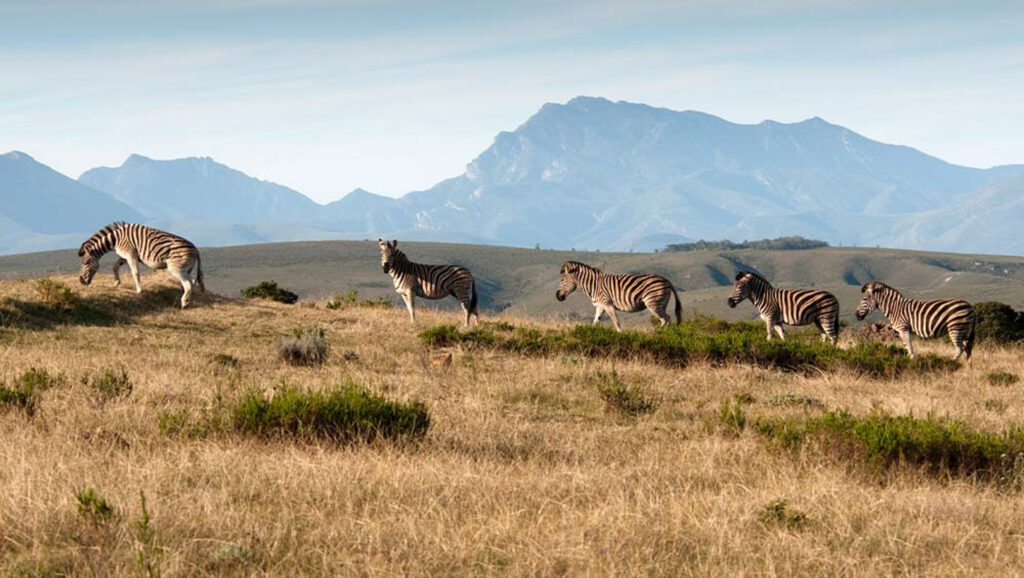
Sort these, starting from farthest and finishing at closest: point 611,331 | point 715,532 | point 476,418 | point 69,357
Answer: point 611,331
point 69,357
point 476,418
point 715,532

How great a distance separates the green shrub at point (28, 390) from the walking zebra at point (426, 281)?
508 inches

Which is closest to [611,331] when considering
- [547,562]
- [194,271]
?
[194,271]

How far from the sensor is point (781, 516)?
22.1 ft

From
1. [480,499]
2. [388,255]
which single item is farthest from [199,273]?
[480,499]

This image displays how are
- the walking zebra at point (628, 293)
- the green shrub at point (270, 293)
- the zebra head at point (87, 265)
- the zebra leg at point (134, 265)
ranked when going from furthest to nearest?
the green shrub at point (270, 293) < the zebra head at point (87, 265) < the zebra leg at point (134, 265) < the walking zebra at point (628, 293)

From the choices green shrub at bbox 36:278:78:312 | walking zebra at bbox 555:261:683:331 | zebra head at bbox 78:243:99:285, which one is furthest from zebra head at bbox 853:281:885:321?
zebra head at bbox 78:243:99:285

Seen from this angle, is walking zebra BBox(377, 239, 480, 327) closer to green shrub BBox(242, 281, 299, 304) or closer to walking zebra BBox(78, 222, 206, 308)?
walking zebra BBox(78, 222, 206, 308)

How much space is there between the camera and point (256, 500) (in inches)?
271

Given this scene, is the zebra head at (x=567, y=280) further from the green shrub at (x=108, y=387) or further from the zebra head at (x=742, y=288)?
the green shrub at (x=108, y=387)

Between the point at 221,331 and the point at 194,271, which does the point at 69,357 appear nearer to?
the point at 221,331

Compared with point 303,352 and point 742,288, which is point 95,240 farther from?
point 742,288

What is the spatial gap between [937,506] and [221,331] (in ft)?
61.3

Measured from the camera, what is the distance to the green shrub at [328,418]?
9477 mm

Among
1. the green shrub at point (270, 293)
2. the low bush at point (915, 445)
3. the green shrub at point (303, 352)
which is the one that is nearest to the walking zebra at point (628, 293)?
the green shrub at point (303, 352)
